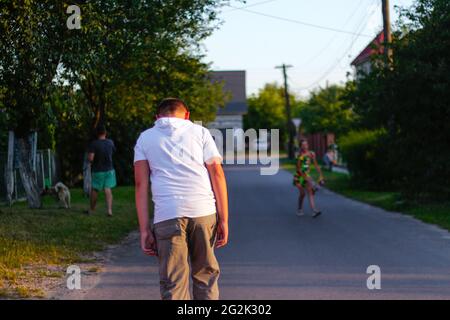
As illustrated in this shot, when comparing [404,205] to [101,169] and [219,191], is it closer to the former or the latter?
[101,169]

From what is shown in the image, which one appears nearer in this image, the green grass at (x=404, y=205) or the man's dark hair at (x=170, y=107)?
the man's dark hair at (x=170, y=107)

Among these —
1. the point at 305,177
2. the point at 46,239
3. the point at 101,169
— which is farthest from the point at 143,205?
the point at 305,177

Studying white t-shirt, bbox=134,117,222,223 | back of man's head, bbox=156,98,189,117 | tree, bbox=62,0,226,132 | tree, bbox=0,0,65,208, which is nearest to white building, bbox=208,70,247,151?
tree, bbox=62,0,226,132

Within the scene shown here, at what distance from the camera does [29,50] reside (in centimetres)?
1155

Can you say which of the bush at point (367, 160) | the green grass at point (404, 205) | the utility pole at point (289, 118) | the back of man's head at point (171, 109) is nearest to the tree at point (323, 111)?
the utility pole at point (289, 118)

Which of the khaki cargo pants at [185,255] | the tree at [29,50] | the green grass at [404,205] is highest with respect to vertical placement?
the tree at [29,50]

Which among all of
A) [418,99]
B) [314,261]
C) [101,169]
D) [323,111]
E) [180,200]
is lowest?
[314,261]

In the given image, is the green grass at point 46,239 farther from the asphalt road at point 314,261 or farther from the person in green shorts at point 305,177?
the person in green shorts at point 305,177

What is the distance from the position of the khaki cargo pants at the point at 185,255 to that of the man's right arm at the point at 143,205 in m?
0.07

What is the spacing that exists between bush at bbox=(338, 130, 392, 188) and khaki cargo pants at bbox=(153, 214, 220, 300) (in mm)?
19649

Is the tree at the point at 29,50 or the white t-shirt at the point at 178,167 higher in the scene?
the tree at the point at 29,50

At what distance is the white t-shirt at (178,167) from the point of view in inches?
225

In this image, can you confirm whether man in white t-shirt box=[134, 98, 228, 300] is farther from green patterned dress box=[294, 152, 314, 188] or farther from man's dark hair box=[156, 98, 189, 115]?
green patterned dress box=[294, 152, 314, 188]

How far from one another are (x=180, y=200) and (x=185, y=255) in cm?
41
